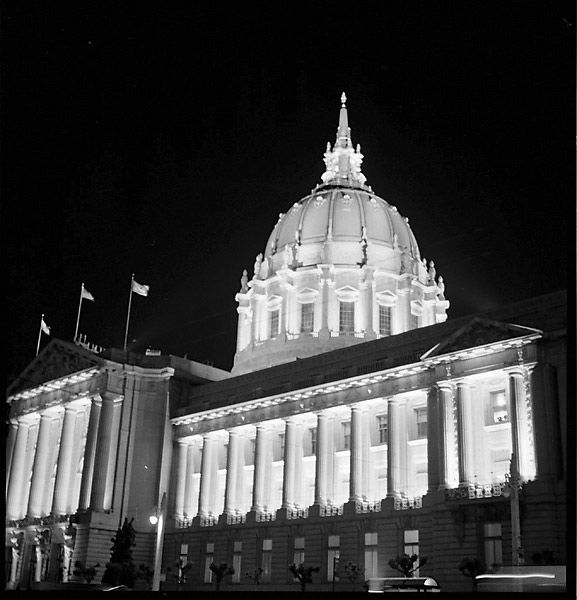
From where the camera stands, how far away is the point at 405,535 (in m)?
48.6

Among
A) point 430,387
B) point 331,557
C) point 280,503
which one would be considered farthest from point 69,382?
point 430,387

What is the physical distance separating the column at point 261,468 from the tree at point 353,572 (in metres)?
10.4

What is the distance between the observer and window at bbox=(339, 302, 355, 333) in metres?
78.8

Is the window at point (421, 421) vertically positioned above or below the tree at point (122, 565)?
above

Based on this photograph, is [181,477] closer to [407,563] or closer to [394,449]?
[394,449]

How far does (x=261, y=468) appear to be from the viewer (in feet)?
194

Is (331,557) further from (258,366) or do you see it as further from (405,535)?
(258,366)

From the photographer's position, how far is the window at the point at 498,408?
47.7m

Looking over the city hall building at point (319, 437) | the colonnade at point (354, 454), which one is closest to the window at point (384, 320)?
the city hall building at point (319, 437)

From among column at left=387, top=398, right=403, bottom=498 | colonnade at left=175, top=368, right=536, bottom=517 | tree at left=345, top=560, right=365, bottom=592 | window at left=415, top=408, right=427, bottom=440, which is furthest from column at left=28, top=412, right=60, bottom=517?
window at left=415, top=408, right=427, bottom=440

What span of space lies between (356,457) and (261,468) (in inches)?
350

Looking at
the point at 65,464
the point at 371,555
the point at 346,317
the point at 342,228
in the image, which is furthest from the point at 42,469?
the point at 342,228

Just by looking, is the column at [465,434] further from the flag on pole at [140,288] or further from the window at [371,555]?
the flag on pole at [140,288]

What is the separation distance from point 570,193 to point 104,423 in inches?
2218
